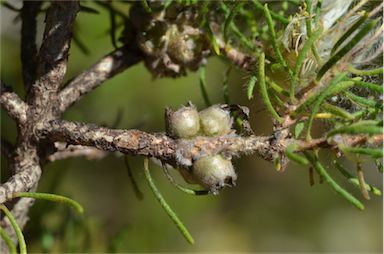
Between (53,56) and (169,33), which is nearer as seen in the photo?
(53,56)

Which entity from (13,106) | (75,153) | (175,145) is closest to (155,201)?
(75,153)

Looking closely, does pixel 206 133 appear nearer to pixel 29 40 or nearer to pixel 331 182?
pixel 331 182

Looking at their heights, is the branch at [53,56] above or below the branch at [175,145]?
above

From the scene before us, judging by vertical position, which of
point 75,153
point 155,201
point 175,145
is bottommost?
point 155,201

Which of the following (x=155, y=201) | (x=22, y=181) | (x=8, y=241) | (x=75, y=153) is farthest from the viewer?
(x=155, y=201)

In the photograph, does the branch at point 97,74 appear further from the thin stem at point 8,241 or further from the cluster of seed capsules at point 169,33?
the thin stem at point 8,241

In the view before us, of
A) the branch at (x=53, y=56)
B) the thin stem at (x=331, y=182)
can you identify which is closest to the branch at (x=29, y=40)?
the branch at (x=53, y=56)
